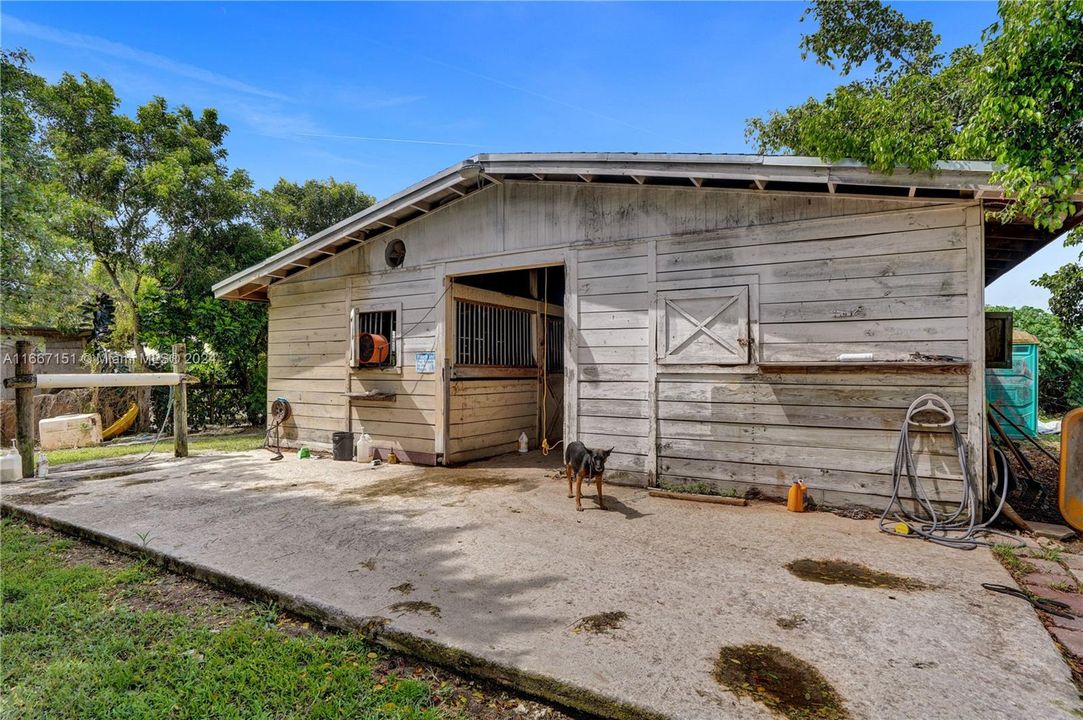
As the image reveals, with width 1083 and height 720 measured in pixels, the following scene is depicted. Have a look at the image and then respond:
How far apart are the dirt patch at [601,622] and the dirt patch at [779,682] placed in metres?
0.49

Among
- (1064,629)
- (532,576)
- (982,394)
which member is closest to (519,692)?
(532,576)

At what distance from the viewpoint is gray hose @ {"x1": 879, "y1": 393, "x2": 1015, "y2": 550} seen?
3.67m

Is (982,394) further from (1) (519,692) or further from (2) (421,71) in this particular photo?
(2) (421,71)

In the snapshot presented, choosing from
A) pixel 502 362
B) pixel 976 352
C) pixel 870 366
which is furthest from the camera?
pixel 502 362

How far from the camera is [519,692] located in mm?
1934

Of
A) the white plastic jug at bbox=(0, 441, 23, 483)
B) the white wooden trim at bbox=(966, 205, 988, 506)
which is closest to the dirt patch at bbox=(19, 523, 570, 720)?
the white plastic jug at bbox=(0, 441, 23, 483)

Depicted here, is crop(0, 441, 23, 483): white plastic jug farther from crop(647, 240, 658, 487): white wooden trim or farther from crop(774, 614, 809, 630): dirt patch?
crop(774, 614, 809, 630): dirt patch

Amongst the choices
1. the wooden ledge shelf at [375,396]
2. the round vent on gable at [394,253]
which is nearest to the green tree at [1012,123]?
the round vent on gable at [394,253]

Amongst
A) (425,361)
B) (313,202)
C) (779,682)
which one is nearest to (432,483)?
(425,361)

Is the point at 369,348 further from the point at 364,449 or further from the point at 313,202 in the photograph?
the point at 313,202

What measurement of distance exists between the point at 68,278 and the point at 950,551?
13528 mm

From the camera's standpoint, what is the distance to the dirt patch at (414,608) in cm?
246

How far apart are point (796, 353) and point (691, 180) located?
2.02m

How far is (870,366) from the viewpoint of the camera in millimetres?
4105
